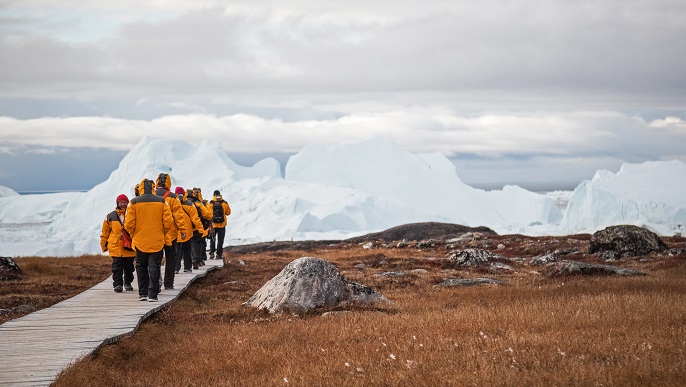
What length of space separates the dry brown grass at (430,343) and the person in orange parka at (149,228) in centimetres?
105

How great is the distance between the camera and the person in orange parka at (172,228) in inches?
669

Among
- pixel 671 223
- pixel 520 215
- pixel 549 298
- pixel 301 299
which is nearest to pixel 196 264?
pixel 301 299

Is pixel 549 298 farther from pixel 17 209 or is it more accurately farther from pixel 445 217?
pixel 17 209

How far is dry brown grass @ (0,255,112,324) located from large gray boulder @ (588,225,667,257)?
22.4 m

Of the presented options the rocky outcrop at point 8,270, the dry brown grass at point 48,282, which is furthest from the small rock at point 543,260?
the rocky outcrop at point 8,270

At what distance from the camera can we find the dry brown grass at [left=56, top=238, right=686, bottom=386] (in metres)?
8.35

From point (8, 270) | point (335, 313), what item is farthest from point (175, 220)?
point (8, 270)

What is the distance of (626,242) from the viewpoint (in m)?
33.4

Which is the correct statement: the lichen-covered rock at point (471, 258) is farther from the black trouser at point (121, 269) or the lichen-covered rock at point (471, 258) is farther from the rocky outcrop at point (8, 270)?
the rocky outcrop at point (8, 270)

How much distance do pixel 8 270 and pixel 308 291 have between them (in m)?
13.7

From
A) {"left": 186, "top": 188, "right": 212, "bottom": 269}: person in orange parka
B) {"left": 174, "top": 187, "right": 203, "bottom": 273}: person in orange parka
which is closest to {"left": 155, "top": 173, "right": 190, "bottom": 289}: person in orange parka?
{"left": 174, "top": 187, "right": 203, "bottom": 273}: person in orange parka

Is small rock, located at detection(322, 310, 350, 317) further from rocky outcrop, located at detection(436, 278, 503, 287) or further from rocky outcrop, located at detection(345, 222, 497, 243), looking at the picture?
rocky outcrop, located at detection(345, 222, 497, 243)

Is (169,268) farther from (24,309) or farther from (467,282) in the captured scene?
(467,282)

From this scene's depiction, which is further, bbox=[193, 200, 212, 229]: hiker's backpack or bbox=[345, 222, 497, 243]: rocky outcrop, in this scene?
bbox=[345, 222, 497, 243]: rocky outcrop
